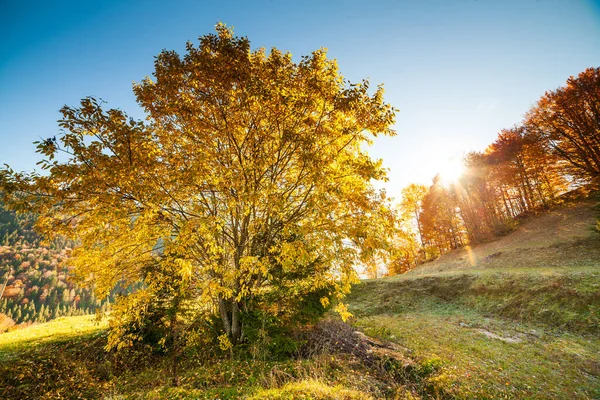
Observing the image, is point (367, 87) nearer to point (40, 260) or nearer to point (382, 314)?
point (382, 314)

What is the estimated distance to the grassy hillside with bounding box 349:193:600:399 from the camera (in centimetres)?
634

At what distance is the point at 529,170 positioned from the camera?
90.2 ft

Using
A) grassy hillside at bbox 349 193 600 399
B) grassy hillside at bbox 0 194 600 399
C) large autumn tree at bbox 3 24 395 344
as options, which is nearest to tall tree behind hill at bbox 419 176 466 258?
grassy hillside at bbox 349 193 600 399

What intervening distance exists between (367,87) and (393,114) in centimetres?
106

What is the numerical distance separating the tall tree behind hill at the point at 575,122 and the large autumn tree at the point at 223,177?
30880mm

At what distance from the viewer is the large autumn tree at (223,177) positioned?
5.53 meters

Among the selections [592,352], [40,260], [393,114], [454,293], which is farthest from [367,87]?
[40,260]

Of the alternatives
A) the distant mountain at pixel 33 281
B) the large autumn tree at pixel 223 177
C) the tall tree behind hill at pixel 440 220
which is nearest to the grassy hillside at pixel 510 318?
the large autumn tree at pixel 223 177

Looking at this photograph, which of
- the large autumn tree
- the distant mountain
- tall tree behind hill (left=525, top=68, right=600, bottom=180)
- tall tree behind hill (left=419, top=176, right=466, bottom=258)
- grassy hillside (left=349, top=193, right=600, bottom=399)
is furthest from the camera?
the distant mountain

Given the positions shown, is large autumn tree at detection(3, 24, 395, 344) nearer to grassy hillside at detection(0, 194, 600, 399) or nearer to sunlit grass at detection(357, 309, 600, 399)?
grassy hillside at detection(0, 194, 600, 399)

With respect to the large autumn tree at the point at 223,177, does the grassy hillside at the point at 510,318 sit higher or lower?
lower

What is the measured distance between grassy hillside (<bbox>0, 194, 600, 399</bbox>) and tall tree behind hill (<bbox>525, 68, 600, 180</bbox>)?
55.4 feet

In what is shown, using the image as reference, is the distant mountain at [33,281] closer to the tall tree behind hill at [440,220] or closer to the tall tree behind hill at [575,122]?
the tall tree behind hill at [440,220]

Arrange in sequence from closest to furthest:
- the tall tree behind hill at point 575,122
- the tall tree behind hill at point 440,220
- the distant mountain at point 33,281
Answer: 1. the tall tree behind hill at point 575,122
2. the tall tree behind hill at point 440,220
3. the distant mountain at point 33,281
